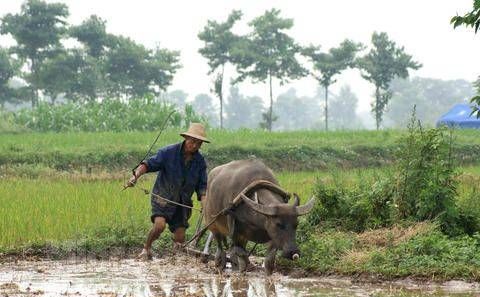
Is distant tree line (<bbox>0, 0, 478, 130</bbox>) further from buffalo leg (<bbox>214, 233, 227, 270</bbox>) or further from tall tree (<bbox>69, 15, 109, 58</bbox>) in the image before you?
buffalo leg (<bbox>214, 233, 227, 270</bbox>)

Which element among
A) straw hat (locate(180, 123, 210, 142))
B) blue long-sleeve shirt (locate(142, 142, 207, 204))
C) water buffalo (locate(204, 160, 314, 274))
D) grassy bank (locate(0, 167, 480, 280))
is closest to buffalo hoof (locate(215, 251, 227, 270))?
water buffalo (locate(204, 160, 314, 274))

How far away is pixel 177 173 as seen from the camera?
29.7 feet

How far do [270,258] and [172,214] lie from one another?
164 centimetres

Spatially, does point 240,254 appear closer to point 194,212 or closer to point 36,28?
point 194,212

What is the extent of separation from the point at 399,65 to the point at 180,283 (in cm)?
3525

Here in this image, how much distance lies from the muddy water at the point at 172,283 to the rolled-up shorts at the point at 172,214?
0.43 meters

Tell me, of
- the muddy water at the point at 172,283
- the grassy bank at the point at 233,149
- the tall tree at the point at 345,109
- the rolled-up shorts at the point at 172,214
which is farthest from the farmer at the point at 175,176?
the tall tree at the point at 345,109

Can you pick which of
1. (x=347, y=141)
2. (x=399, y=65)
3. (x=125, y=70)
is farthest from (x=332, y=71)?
(x=347, y=141)

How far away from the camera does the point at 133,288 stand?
299 inches

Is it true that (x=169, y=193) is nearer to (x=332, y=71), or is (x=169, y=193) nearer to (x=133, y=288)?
(x=133, y=288)

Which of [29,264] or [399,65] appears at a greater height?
[399,65]

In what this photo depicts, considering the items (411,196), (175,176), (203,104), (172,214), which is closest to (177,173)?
(175,176)

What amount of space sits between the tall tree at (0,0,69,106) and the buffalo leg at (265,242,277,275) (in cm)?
3434

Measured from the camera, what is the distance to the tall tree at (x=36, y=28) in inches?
1607
